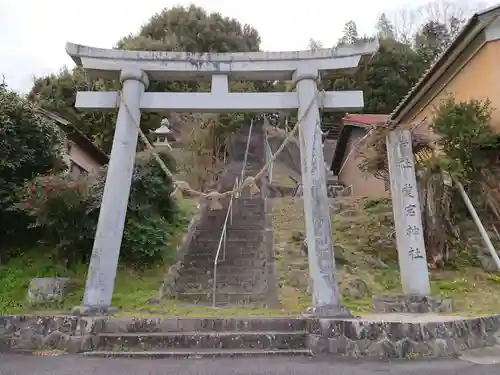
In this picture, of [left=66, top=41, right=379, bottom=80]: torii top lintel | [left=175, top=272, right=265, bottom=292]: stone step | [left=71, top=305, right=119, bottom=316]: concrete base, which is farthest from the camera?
[left=175, top=272, right=265, bottom=292]: stone step

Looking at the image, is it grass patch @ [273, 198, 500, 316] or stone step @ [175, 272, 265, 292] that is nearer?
grass patch @ [273, 198, 500, 316]

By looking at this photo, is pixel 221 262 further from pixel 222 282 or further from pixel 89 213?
pixel 89 213

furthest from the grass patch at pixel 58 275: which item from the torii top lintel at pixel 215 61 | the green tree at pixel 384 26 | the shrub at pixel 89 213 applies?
the green tree at pixel 384 26

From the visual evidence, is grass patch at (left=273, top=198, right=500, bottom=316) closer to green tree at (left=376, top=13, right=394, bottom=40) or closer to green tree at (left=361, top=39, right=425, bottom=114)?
green tree at (left=361, top=39, right=425, bottom=114)

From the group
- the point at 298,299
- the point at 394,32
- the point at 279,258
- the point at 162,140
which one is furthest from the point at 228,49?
the point at 298,299

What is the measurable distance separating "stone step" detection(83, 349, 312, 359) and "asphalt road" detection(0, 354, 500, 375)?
0.14 m

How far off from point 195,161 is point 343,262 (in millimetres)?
11832

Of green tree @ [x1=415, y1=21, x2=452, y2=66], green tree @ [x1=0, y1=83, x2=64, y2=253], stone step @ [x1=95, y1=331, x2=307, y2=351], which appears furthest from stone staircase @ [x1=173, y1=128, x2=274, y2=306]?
green tree @ [x1=415, y1=21, x2=452, y2=66]

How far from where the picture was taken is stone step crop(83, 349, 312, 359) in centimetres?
581

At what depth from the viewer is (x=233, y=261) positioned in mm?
11242

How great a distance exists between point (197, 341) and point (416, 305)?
13.1ft

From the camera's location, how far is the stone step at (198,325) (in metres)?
6.30

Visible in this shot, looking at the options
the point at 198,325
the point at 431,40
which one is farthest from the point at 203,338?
the point at 431,40

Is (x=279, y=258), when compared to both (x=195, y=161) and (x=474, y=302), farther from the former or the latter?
(x=195, y=161)
